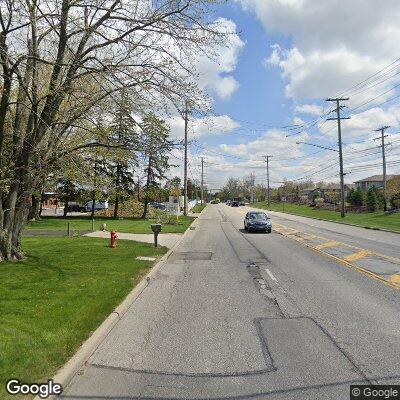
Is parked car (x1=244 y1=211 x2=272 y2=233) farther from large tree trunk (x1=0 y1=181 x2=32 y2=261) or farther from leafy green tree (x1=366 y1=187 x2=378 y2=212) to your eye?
leafy green tree (x1=366 y1=187 x2=378 y2=212)

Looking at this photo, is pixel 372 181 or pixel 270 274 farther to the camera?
pixel 372 181

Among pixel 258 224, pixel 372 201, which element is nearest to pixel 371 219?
pixel 372 201

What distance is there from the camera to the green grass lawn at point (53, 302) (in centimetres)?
584

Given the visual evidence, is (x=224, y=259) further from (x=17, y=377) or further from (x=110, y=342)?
(x=17, y=377)

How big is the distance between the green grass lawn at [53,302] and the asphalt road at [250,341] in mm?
437

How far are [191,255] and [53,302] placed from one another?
10.5 m

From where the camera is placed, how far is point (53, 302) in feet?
29.3

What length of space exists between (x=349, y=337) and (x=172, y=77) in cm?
865

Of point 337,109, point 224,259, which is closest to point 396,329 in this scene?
point 224,259

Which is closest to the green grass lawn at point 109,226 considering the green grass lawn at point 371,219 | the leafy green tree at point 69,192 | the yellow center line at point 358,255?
the leafy green tree at point 69,192

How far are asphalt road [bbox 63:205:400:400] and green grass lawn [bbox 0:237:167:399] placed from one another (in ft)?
1.43

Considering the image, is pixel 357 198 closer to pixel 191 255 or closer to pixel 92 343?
pixel 191 255

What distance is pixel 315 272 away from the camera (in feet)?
45.2

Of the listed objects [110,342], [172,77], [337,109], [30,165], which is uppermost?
[337,109]
